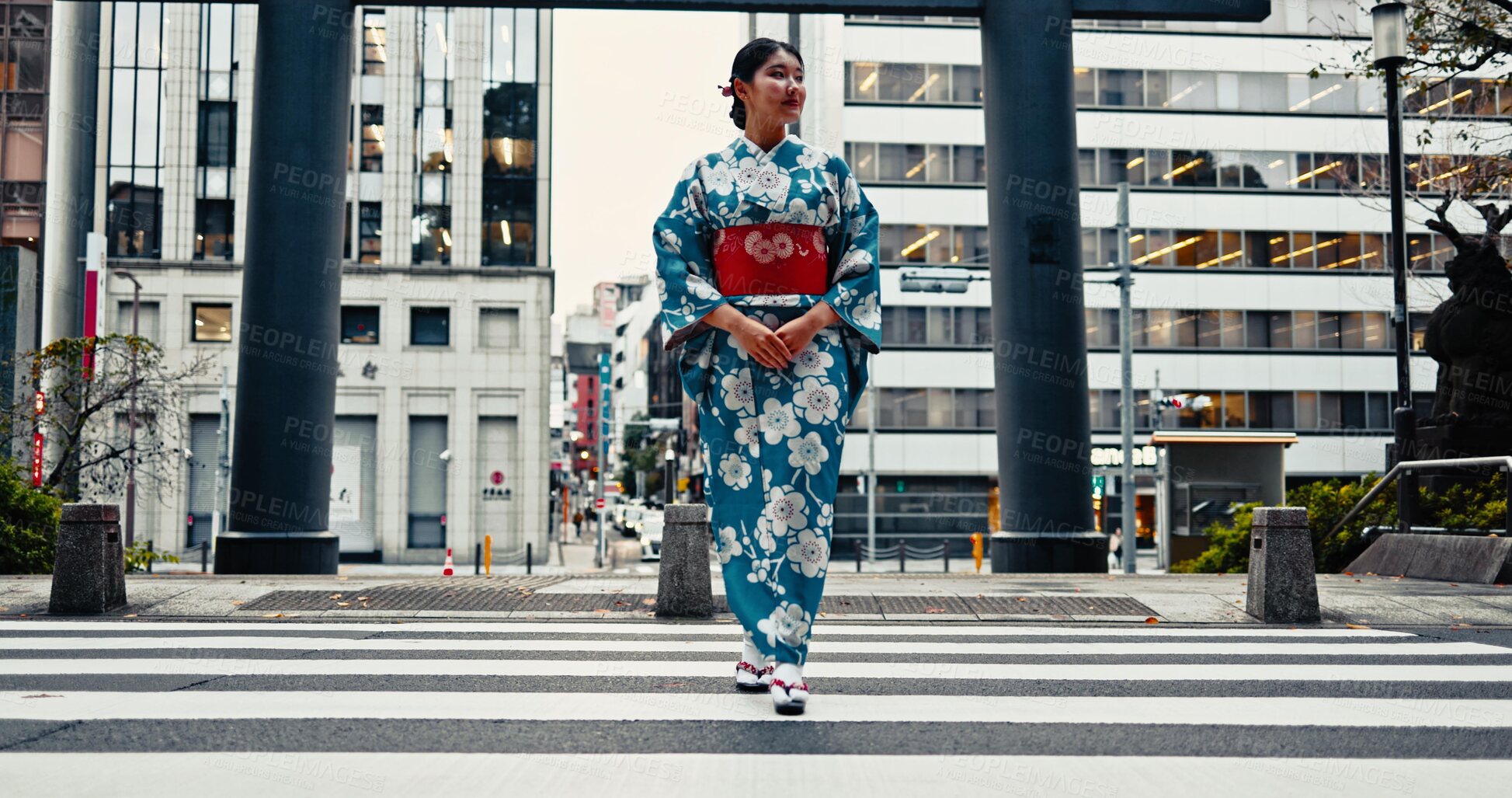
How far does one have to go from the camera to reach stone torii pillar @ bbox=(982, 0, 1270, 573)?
973 cm

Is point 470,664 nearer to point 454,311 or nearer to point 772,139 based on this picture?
point 772,139

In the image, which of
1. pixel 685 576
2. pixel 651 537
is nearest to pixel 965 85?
pixel 651 537

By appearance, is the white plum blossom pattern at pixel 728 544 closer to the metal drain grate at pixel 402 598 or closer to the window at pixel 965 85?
the metal drain grate at pixel 402 598

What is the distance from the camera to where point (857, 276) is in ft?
13.8

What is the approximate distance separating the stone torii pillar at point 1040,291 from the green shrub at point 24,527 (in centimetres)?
784

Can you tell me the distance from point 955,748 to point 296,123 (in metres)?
8.10

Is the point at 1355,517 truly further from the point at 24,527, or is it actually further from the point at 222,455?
the point at 222,455

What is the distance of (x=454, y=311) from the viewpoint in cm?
3875

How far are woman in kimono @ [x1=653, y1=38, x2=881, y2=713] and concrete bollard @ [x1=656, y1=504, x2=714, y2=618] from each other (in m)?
2.17

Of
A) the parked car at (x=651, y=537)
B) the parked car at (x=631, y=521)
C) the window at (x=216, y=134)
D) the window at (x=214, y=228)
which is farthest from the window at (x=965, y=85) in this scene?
the parked car at (x=631, y=521)

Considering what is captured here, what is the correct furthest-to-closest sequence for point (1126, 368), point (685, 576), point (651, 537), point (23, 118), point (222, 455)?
point (651, 537), point (23, 118), point (222, 455), point (1126, 368), point (685, 576)

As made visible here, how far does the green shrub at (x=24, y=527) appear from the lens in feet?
33.5

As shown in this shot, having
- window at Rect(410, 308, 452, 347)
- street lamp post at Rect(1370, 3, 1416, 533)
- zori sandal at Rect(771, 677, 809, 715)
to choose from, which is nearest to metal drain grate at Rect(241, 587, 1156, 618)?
zori sandal at Rect(771, 677, 809, 715)

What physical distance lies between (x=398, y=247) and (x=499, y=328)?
3984mm
